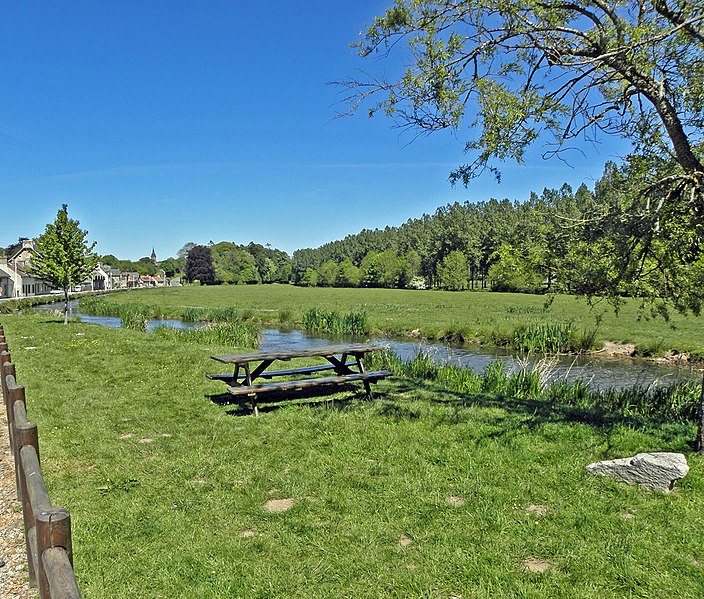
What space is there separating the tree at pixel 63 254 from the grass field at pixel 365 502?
1862cm

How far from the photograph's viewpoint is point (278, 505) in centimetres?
511

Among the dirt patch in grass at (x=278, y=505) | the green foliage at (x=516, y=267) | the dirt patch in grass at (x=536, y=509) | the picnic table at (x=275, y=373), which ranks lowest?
the dirt patch in grass at (x=536, y=509)

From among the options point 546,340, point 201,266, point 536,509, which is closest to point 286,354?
point 536,509

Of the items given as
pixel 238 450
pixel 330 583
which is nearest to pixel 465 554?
pixel 330 583

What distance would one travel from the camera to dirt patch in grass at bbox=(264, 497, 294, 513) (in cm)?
502

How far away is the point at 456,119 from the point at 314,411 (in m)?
4.95

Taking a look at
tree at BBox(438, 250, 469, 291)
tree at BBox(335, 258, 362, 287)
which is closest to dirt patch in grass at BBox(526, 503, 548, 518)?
tree at BBox(438, 250, 469, 291)

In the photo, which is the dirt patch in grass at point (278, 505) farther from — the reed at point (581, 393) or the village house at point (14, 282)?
the village house at point (14, 282)

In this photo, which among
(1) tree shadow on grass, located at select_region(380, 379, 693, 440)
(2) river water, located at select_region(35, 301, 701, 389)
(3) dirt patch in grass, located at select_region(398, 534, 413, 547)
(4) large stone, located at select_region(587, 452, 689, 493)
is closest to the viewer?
(3) dirt patch in grass, located at select_region(398, 534, 413, 547)

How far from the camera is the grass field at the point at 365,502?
3.88m

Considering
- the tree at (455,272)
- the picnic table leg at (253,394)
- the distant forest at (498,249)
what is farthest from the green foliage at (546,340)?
the tree at (455,272)

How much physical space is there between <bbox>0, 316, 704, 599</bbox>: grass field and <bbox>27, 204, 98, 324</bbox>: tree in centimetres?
1862

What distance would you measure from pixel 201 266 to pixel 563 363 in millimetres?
132584

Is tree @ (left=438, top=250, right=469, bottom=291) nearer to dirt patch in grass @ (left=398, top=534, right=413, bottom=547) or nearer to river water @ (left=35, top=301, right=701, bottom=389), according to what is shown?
river water @ (left=35, top=301, right=701, bottom=389)
